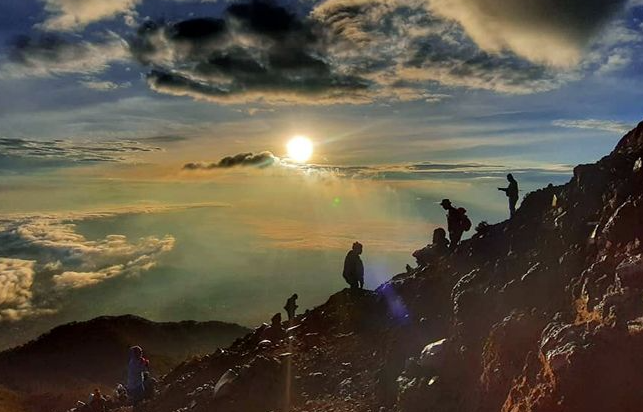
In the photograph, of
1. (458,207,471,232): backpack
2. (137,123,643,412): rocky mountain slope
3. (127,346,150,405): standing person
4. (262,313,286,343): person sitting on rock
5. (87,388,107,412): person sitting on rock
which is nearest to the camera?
(137,123,643,412): rocky mountain slope

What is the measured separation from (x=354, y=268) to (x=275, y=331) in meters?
5.98

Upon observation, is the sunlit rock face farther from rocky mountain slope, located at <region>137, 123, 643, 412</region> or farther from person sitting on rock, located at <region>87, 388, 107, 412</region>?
person sitting on rock, located at <region>87, 388, 107, 412</region>

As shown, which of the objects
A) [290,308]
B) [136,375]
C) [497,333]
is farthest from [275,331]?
[497,333]

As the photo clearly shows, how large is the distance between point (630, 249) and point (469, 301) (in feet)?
21.5

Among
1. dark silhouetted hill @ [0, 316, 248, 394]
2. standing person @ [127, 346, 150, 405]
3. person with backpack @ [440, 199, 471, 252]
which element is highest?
person with backpack @ [440, 199, 471, 252]

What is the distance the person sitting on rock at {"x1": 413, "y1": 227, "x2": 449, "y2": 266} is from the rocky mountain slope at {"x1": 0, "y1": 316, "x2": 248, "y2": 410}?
55266 mm

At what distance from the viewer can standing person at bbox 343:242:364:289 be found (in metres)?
30.0

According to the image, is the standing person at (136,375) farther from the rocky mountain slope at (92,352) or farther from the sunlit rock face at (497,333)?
the rocky mountain slope at (92,352)

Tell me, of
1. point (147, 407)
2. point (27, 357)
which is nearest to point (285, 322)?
point (147, 407)

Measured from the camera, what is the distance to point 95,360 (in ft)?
321

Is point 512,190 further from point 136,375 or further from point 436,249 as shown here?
point 136,375

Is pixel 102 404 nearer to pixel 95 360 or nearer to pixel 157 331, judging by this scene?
pixel 95 360

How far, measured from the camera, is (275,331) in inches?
1247

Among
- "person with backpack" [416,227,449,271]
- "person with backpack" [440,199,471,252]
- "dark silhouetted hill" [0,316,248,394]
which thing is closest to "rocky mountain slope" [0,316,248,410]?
"dark silhouetted hill" [0,316,248,394]
